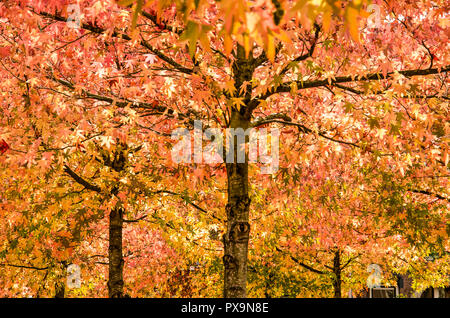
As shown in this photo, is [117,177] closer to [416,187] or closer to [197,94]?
[197,94]

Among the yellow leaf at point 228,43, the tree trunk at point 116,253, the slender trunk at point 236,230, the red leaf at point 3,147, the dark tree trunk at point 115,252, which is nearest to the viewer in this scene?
the yellow leaf at point 228,43

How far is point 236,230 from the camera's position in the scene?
7.92 m

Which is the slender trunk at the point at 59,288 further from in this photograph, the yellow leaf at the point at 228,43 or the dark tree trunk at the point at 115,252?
the yellow leaf at the point at 228,43

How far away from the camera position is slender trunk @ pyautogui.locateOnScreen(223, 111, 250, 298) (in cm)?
779

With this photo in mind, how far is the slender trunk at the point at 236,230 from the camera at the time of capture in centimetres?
779

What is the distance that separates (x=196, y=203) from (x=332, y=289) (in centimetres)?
958

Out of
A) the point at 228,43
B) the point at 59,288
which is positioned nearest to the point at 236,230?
the point at 228,43

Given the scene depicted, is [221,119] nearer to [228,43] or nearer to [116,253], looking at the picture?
[228,43]

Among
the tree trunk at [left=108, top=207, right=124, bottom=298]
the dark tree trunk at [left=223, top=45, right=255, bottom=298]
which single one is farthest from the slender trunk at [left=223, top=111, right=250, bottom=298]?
the tree trunk at [left=108, top=207, right=124, bottom=298]

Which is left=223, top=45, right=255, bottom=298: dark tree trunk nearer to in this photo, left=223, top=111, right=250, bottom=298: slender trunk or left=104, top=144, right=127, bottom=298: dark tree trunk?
left=223, top=111, right=250, bottom=298: slender trunk

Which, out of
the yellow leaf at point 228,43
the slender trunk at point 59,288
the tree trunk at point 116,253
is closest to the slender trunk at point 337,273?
the tree trunk at point 116,253

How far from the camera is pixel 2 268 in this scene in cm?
1520
